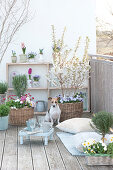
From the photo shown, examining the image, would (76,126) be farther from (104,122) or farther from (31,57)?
(31,57)

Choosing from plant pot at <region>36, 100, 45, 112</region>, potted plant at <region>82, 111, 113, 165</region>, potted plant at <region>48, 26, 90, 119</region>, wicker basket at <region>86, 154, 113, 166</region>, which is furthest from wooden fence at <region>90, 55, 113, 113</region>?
wicker basket at <region>86, 154, 113, 166</region>

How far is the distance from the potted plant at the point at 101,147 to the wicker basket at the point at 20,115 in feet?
6.05

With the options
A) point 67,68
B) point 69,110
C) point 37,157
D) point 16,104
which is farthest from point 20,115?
point 37,157

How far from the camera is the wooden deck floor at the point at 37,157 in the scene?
3752 mm

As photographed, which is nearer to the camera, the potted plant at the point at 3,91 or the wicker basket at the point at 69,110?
the wicker basket at the point at 69,110

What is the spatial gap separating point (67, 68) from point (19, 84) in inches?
35.9

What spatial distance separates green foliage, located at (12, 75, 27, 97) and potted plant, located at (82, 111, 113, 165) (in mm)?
2699

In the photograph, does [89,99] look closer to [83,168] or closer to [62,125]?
[62,125]

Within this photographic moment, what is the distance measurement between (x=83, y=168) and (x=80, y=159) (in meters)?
0.29

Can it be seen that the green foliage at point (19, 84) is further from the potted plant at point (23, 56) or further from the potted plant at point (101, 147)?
the potted plant at point (101, 147)

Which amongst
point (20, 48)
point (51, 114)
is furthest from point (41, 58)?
point (51, 114)

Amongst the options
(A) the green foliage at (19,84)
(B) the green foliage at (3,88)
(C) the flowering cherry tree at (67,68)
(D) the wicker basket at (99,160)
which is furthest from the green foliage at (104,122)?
(B) the green foliage at (3,88)

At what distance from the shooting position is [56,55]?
6422mm

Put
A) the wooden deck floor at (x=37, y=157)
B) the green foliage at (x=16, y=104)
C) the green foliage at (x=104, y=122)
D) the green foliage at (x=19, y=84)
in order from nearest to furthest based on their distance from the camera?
the wooden deck floor at (x=37, y=157) < the green foliage at (x=104, y=122) < the green foliage at (x=16, y=104) < the green foliage at (x=19, y=84)
